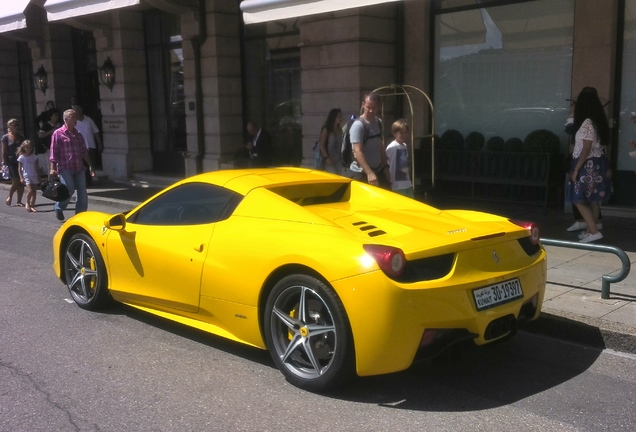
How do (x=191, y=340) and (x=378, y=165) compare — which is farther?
(x=378, y=165)

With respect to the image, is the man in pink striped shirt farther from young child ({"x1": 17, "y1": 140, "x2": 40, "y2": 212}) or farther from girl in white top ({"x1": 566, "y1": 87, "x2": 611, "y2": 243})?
girl in white top ({"x1": 566, "y1": 87, "x2": 611, "y2": 243})

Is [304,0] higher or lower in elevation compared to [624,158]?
higher

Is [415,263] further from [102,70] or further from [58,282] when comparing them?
[102,70]

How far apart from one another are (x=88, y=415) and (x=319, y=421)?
1.38 metres

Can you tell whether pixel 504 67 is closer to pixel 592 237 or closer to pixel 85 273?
pixel 592 237

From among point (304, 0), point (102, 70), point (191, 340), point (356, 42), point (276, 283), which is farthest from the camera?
point (102, 70)

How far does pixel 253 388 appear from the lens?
4.73 meters

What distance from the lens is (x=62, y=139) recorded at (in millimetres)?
10477

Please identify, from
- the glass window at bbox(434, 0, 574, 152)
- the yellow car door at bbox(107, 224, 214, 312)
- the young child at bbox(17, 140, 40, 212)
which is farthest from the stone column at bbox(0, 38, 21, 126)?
the yellow car door at bbox(107, 224, 214, 312)

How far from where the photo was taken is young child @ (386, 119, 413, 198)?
7996 mm

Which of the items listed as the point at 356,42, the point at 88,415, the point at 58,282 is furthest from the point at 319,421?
the point at 356,42

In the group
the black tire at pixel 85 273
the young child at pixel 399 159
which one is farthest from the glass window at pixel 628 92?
the black tire at pixel 85 273

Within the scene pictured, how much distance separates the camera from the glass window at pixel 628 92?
33.6 ft

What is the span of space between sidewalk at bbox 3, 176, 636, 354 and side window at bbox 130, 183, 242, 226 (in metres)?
2.64
